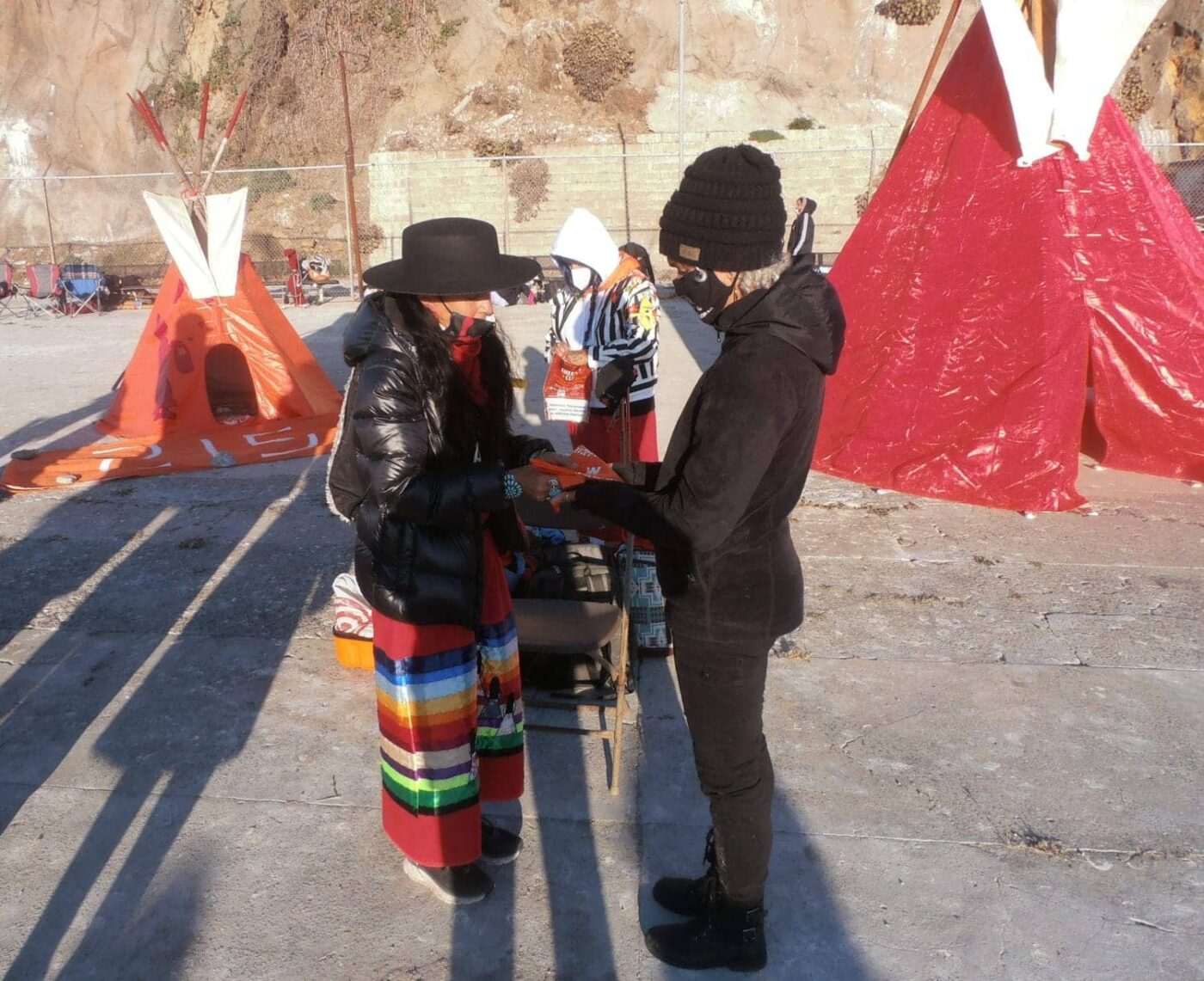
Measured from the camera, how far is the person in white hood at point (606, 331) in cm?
433

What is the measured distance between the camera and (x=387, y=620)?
2408 millimetres

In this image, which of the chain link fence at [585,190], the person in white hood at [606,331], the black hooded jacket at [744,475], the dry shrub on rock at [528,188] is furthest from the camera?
the dry shrub on rock at [528,188]

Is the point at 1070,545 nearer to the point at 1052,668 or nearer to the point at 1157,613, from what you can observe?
the point at 1157,613

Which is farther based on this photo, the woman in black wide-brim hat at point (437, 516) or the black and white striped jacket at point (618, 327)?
the black and white striped jacket at point (618, 327)

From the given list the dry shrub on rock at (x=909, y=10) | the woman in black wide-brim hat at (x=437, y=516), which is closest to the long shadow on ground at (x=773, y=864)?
the woman in black wide-brim hat at (x=437, y=516)

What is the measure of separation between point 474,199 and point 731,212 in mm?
23188

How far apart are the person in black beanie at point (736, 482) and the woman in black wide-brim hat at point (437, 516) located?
39 cm

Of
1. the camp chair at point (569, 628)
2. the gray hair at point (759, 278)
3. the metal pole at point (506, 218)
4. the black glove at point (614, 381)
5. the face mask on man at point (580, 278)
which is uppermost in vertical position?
the metal pole at point (506, 218)

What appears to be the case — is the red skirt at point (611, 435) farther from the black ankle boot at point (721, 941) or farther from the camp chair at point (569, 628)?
the black ankle boot at point (721, 941)

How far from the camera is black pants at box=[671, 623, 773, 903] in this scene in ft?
7.03

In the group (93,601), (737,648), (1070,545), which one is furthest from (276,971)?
(1070,545)

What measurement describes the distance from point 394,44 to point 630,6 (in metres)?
7.19

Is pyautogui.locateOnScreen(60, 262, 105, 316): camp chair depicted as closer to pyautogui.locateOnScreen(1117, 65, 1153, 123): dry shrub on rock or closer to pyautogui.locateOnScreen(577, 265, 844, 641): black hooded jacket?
pyautogui.locateOnScreen(577, 265, 844, 641): black hooded jacket

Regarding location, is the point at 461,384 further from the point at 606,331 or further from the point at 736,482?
the point at 606,331
